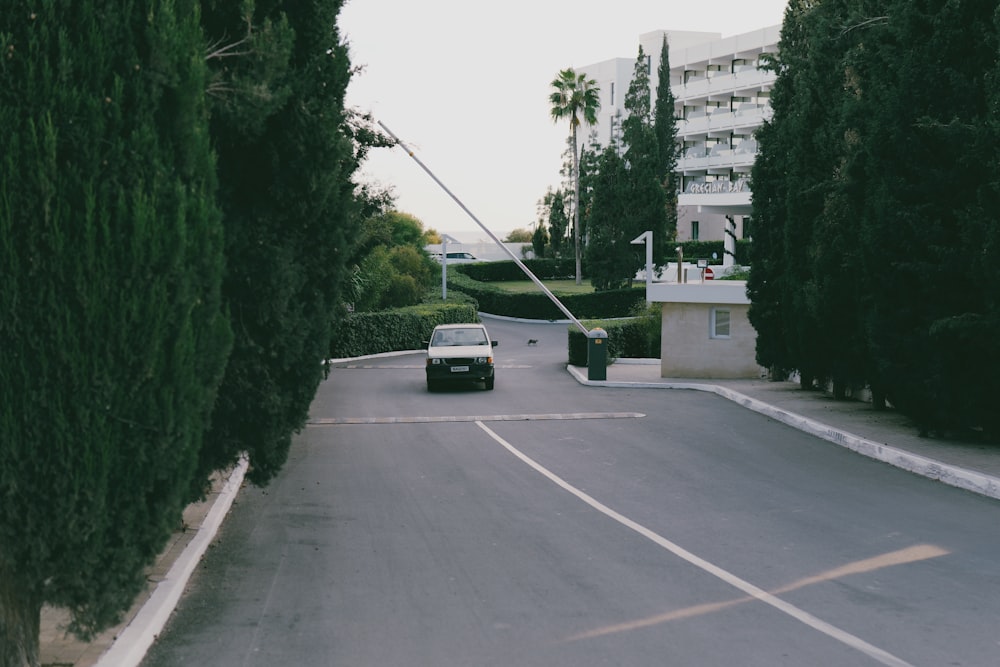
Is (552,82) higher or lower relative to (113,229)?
higher

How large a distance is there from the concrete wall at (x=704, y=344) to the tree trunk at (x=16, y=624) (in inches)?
914

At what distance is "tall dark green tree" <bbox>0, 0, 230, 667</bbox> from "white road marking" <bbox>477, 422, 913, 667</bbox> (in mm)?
4499

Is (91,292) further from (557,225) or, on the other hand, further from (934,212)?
(557,225)

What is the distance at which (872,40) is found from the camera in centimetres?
1750

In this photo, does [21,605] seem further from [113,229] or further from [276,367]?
[276,367]

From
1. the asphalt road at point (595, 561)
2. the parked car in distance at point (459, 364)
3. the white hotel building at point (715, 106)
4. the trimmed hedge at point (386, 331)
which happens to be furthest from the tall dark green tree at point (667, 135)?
the asphalt road at point (595, 561)

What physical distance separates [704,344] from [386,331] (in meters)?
17.3

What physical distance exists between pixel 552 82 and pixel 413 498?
66.4 m

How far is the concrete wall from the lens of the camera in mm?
27516

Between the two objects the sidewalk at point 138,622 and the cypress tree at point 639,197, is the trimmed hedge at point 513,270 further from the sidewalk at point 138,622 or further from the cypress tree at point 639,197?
the sidewalk at point 138,622

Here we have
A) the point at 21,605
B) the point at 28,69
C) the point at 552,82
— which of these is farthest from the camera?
the point at 552,82

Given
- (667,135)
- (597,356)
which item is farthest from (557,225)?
(597,356)

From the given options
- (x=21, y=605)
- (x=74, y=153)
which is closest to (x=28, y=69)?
(x=74, y=153)

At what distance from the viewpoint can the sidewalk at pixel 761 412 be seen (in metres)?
6.70
